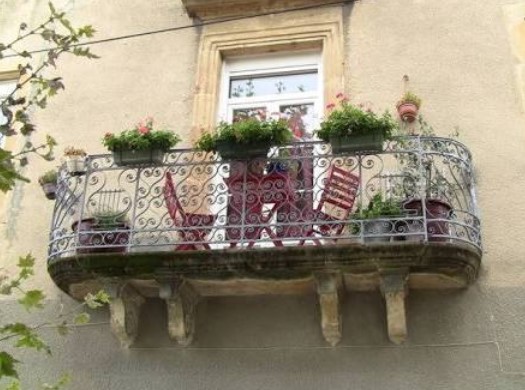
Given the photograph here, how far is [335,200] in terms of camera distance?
6566 millimetres

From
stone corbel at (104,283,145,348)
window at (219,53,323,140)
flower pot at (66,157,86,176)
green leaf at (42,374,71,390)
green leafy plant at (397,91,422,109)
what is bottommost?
green leaf at (42,374,71,390)

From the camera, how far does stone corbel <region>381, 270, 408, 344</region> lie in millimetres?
5939

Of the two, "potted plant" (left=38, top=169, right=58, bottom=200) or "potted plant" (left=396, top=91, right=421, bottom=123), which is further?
"potted plant" (left=38, top=169, right=58, bottom=200)

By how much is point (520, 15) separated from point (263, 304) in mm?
4059

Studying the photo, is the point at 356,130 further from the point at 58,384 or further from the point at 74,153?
the point at 58,384

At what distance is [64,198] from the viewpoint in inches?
276

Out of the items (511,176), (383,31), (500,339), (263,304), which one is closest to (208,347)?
(263,304)

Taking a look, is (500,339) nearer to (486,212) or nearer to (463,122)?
(486,212)

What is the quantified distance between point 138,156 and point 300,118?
75.1 inches

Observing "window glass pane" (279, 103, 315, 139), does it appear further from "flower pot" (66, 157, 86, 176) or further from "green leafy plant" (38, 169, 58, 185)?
"green leafy plant" (38, 169, 58, 185)

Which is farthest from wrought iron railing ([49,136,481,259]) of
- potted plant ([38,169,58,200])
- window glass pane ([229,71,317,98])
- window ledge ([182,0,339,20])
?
window ledge ([182,0,339,20])

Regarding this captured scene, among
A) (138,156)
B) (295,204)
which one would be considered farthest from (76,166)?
(295,204)

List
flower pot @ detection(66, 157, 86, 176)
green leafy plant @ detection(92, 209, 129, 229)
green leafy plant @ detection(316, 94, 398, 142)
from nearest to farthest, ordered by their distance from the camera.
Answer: green leafy plant @ detection(316, 94, 398, 142) → green leafy plant @ detection(92, 209, 129, 229) → flower pot @ detection(66, 157, 86, 176)

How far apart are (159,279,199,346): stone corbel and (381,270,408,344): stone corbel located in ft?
5.60
